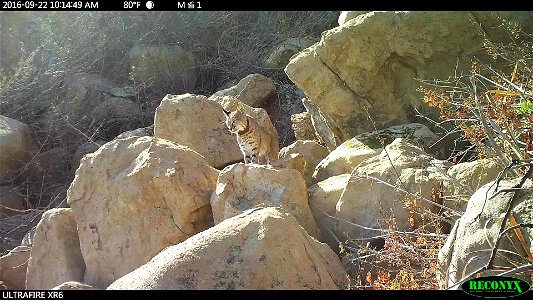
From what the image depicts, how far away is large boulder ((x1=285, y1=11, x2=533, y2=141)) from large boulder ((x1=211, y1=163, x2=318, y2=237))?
74.9 inches

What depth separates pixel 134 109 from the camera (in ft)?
33.5

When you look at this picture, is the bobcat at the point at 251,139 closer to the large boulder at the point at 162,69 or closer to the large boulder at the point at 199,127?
the large boulder at the point at 199,127

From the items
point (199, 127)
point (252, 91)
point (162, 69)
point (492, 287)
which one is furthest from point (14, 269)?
point (162, 69)

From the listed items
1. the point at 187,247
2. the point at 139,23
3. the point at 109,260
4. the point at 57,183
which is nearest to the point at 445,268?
the point at 187,247

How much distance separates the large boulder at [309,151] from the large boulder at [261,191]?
1707 mm

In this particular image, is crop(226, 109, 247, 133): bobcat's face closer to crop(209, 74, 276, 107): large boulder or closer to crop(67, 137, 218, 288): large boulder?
crop(67, 137, 218, 288): large boulder

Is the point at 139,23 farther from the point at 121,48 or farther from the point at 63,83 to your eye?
the point at 63,83

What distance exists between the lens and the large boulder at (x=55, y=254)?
17.8ft

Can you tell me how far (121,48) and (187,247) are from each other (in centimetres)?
887

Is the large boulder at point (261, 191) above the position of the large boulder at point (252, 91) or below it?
above
